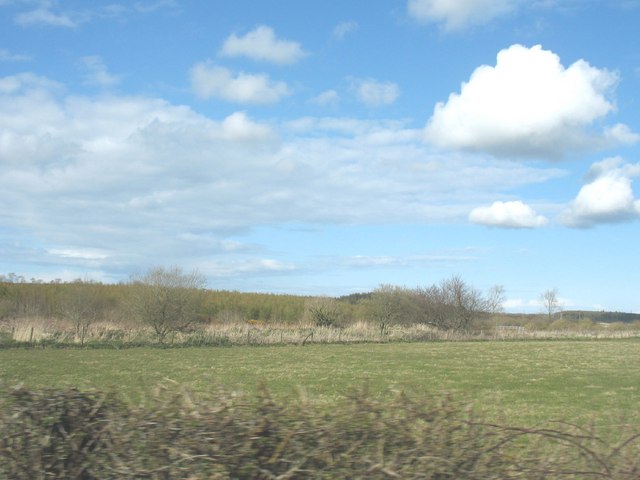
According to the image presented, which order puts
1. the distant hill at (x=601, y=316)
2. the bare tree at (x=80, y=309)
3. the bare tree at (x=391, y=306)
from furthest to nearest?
the distant hill at (x=601, y=316)
the bare tree at (x=391, y=306)
the bare tree at (x=80, y=309)

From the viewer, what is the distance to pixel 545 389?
20.2 meters

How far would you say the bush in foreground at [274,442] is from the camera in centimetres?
310

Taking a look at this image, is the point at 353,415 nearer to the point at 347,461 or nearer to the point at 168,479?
the point at 347,461

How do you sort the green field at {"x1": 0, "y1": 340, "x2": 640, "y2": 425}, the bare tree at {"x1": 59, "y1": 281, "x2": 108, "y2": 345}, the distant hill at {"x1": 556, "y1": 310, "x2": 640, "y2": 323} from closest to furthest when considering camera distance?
the green field at {"x1": 0, "y1": 340, "x2": 640, "y2": 425} < the bare tree at {"x1": 59, "y1": 281, "x2": 108, "y2": 345} < the distant hill at {"x1": 556, "y1": 310, "x2": 640, "y2": 323}

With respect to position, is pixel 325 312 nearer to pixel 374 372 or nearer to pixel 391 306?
pixel 391 306

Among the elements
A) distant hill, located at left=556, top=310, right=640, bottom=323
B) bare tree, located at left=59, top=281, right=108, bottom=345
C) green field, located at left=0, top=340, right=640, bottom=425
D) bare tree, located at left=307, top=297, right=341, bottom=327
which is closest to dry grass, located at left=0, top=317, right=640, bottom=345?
bare tree, located at left=59, top=281, right=108, bottom=345

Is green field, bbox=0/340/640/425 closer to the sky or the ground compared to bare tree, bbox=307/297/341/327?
closer to the ground

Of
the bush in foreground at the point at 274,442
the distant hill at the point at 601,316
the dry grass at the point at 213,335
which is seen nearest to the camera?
the bush in foreground at the point at 274,442

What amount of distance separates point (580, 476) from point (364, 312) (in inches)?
2639

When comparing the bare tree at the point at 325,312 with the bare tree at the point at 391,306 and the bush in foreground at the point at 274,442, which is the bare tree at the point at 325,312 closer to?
the bare tree at the point at 391,306

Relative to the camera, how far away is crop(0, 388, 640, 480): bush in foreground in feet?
10.2

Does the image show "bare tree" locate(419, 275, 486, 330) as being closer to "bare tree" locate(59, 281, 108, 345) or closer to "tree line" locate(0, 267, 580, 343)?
"tree line" locate(0, 267, 580, 343)

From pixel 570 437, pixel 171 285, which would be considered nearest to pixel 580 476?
pixel 570 437

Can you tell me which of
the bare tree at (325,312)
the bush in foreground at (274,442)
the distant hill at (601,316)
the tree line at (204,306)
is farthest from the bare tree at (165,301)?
the distant hill at (601,316)
